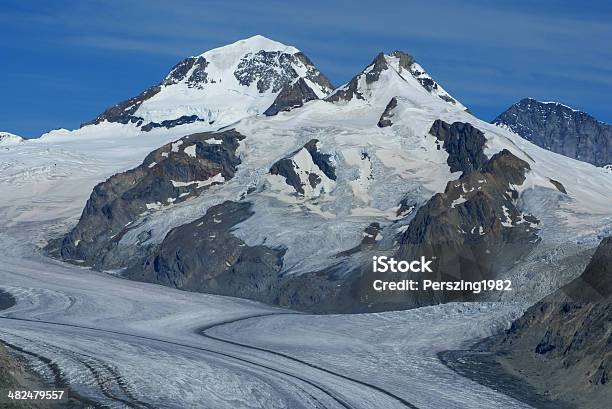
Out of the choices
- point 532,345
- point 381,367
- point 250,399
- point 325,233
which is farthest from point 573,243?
point 250,399

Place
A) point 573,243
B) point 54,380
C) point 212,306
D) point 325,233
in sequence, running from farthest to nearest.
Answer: point 325,233, point 573,243, point 212,306, point 54,380

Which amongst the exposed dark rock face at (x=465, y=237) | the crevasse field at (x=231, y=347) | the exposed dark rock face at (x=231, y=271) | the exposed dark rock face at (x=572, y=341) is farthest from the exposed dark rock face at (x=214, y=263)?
the exposed dark rock face at (x=572, y=341)

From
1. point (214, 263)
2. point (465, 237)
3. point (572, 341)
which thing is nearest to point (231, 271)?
point (214, 263)

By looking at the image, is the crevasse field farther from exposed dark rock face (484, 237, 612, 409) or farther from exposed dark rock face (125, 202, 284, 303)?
exposed dark rock face (125, 202, 284, 303)

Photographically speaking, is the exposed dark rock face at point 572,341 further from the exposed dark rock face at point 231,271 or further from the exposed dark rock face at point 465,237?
the exposed dark rock face at point 231,271

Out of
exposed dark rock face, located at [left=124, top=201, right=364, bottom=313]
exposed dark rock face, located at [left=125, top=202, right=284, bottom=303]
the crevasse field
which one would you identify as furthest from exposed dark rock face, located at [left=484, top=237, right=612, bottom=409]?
exposed dark rock face, located at [left=125, top=202, right=284, bottom=303]

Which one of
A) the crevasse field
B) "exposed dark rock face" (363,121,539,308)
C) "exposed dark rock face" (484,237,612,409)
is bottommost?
the crevasse field

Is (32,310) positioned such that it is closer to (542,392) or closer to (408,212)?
(542,392)
